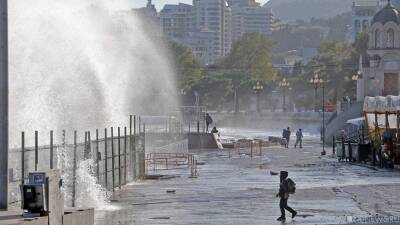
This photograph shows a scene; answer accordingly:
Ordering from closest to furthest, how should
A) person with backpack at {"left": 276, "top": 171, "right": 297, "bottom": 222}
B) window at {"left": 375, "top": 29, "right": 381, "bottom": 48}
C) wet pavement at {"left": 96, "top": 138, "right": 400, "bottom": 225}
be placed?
1. person with backpack at {"left": 276, "top": 171, "right": 297, "bottom": 222}
2. wet pavement at {"left": 96, "top": 138, "right": 400, "bottom": 225}
3. window at {"left": 375, "top": 29, "right": 381, "bottom": 48}

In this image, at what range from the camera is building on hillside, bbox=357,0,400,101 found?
94438 millimetres

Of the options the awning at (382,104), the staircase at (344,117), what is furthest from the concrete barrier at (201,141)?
the awning at (382,104)

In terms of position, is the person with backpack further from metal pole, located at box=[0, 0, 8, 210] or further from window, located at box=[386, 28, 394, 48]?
window, located at box=[386, 28, 394, 48]

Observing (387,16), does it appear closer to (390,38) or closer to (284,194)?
(390,38)

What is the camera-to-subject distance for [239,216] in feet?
85.9

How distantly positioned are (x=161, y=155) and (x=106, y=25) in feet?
38.6

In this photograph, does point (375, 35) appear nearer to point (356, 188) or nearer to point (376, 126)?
point (376, 126)

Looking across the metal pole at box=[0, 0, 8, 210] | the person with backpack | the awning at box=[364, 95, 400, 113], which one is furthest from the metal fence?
the awning at box=[364, 95, 400, 113]

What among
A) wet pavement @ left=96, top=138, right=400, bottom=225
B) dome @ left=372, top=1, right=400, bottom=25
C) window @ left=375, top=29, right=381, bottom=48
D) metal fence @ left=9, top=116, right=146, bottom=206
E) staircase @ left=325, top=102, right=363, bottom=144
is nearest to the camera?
metal fence @ left=9, top=116, right=146, bottom=206

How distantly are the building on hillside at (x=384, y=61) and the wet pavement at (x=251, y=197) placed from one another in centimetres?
4686

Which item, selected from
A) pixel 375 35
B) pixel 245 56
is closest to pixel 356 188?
pixel 375 35

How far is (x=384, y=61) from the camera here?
95.1 m

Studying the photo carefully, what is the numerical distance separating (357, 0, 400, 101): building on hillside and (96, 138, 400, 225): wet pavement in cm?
4686

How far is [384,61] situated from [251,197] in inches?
2572
